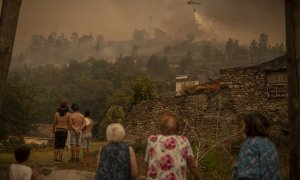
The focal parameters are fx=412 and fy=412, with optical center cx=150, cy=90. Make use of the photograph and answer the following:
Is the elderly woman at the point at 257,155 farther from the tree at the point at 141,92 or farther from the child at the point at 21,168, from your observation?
the tree at the point at 141,92

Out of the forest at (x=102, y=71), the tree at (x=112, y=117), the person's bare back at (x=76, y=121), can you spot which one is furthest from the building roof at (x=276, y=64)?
the tree at (x=112, y=117)

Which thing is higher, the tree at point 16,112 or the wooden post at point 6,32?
the wooden post at point 6,32

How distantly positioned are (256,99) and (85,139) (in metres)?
9.87

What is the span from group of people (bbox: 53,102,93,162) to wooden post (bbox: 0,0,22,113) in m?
4.18

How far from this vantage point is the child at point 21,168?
181 inches

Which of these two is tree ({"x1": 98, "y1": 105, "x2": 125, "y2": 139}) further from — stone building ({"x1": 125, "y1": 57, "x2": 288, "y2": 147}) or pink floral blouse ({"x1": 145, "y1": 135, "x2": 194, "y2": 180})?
pink floral blouse ({"x1": 145, "y1": 135, "x2": 194, "y2": 180})

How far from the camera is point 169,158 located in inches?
171

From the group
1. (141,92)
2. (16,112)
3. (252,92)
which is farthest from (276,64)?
(16,112)

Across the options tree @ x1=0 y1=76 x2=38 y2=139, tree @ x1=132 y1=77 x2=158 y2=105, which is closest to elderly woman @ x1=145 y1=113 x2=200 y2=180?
tree @ x1=0 y1=76 x2=38 y2=139

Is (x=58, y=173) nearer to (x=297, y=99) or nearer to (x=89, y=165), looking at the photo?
(x=89, y=165)

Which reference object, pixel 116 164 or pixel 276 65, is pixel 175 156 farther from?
pixel 276 65

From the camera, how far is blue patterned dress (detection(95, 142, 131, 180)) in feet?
14.8

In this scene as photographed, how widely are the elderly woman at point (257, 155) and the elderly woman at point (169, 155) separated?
0.56 metres

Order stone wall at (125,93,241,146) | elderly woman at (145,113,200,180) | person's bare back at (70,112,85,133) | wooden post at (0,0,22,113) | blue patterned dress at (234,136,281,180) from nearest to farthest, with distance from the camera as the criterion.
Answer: blue patterned dress at (234,136,281,180) < elderly woman at (145,113,200,180) < wooden post at (0,0,22,113) < person's bare back at (70,112,85,133) < stone wall at (125,93,241,146)
